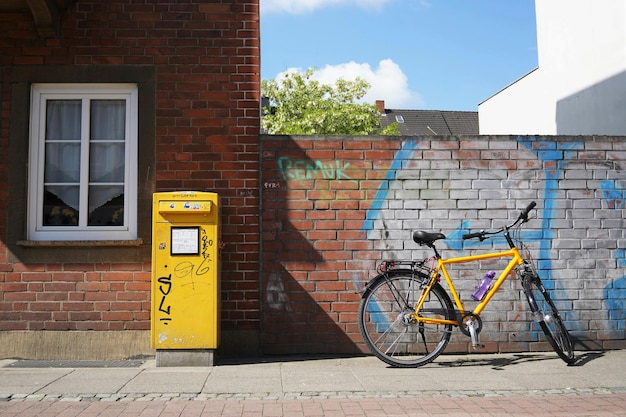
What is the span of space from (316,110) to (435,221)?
25.3m

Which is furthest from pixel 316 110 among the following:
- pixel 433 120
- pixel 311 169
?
pixel 311 169

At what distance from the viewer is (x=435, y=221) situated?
671 centimetres

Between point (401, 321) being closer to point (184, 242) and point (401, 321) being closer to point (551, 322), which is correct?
point (551, 322)

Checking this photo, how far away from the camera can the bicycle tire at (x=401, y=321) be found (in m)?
6.12

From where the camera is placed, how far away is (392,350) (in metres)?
6.52

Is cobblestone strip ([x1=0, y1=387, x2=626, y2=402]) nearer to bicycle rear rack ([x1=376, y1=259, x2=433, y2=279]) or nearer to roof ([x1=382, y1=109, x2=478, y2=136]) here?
bicycle rear rack ([x1=376, y1=259, x2=433, y2=279])

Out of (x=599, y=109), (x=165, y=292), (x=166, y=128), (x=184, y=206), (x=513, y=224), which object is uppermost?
(x=599, y=109)

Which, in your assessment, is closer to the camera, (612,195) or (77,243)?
(77,243)

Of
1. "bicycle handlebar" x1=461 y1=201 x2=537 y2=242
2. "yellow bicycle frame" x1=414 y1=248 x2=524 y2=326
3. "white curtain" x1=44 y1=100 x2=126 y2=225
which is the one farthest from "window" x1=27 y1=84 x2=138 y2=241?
"bicycle handlebar" x1=461 y1=201 x2=537 y2=242

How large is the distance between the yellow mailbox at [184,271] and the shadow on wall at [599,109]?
26.2 ft

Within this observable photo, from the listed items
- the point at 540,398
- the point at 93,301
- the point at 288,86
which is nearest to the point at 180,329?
the point at 93,301

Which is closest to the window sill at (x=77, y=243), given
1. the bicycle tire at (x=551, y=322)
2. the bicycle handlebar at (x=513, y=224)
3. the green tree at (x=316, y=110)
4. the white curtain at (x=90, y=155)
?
the white curtain at (x=90, y=155)

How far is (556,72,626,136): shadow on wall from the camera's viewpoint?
10.6 meters

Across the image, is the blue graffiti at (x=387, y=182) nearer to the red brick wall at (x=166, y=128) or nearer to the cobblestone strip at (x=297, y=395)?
the red brick wall at (x=166, y=128)
